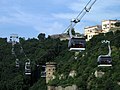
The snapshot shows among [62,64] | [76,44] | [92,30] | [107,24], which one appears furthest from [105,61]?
[92,30]

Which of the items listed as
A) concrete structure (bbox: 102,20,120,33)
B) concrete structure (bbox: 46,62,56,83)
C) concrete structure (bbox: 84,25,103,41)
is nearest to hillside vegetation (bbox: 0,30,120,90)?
concrete structure (bbox: 46,62,56,83)

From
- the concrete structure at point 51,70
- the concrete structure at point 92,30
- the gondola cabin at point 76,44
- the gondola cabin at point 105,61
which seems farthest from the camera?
the concrete structure at point 92,30

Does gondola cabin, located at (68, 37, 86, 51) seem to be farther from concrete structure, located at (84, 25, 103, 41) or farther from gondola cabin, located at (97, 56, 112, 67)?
concrete structure, located at (84, 25, 103, 41)

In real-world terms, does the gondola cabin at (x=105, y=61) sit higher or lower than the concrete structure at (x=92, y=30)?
lower

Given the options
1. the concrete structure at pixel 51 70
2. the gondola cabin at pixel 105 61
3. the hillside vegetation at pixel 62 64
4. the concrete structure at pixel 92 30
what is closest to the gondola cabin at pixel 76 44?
Result: the gondola cabin at pixel 105 61

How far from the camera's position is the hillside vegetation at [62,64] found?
202 feet

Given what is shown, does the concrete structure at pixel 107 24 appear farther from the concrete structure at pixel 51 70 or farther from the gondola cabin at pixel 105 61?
the gondola cabin at pixel 105 61

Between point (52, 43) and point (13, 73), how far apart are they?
9869mm

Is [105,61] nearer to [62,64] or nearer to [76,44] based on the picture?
[76,44]

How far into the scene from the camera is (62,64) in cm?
8162

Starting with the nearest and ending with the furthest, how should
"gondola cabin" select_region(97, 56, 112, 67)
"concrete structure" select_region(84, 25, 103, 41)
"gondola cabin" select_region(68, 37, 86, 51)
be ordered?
1. "gondola cabin" select_region(68, 37, 86, 51)
2. "gondola cabin" select_region(97, 56, 112, 67)
3. "concrete structure" select_region(84, 25, 103, 41)

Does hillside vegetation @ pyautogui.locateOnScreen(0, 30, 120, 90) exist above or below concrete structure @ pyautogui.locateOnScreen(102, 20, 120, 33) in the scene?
below

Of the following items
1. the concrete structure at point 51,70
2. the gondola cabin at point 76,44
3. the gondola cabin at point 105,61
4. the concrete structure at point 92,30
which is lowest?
the gondola cabin at point 105,61

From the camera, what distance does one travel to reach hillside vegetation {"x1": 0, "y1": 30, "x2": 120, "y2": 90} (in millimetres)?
61616
